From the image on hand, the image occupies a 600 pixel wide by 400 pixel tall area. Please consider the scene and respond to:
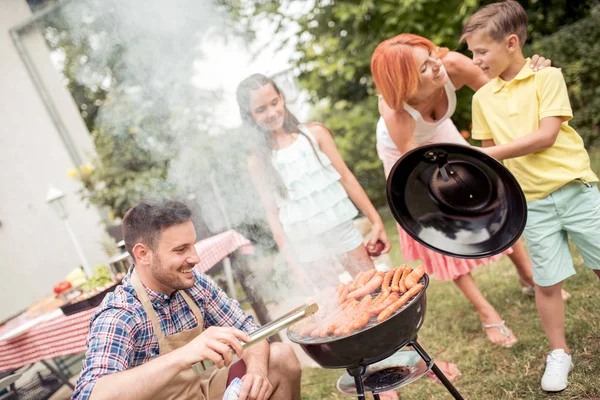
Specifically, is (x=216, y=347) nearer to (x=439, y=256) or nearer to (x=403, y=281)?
(x=403, y=281)

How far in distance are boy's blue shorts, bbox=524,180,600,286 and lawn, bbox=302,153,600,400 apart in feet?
1.64

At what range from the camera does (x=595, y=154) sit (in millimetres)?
6285

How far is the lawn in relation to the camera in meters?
2.36

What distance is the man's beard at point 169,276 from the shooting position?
2.05 m

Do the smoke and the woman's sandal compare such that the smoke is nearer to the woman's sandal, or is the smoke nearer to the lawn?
the lawn

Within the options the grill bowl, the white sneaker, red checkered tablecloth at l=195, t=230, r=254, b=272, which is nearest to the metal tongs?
the grill bowl

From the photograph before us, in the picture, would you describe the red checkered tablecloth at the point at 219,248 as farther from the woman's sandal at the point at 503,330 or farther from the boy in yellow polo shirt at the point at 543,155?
the boy in yellow polo shirt at the point at 543,155

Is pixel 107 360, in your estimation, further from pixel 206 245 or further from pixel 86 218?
Result: pixel 86 218

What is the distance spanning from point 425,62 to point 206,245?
7.11 feet

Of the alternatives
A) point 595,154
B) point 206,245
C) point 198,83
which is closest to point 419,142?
point 206,245

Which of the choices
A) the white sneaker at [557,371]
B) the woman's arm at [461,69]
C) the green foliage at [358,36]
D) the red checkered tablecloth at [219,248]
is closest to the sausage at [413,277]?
the white sneaker at [557,371]

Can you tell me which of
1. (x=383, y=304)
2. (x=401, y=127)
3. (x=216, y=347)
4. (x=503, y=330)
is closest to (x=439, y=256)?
(x=503, y=330)

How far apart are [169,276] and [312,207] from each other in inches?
38.5

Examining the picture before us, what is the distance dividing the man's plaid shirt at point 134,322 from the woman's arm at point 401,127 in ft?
4.13
